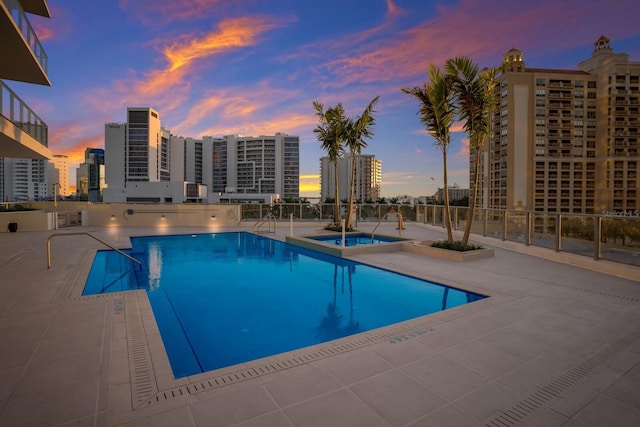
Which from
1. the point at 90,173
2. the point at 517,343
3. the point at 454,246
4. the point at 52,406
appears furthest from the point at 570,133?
the point at 90,173

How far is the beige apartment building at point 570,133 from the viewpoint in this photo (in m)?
86.9

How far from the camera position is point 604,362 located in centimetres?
315

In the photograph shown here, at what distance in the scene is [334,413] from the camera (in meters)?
2.35

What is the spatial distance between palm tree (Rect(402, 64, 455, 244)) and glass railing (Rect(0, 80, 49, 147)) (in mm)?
10511

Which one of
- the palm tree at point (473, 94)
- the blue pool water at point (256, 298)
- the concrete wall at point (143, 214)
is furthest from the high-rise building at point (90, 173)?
the palm tree at point (473, 94)

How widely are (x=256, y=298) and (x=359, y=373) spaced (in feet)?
11.7

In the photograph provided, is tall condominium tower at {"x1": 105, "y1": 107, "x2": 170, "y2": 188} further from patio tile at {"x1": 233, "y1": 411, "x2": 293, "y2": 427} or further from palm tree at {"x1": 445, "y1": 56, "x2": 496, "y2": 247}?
patio tile at {"x1": 233, "y1": 411, "x2": 293, "y2": 427}

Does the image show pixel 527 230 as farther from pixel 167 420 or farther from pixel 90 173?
pixel 90 173

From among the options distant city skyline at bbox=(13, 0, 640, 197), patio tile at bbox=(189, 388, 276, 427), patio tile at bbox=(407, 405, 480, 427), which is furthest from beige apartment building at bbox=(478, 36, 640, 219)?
patio tile at bbox=(189, 388, 276, 427)

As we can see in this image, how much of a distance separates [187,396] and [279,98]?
82.6 ft

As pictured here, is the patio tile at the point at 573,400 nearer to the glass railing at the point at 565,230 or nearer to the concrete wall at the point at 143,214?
the glass railing at the point at 565,230

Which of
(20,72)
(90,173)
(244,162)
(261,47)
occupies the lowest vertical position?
(20,72)

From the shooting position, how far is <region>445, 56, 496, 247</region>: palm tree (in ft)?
28.7

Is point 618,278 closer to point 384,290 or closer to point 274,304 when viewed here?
point 384,290
